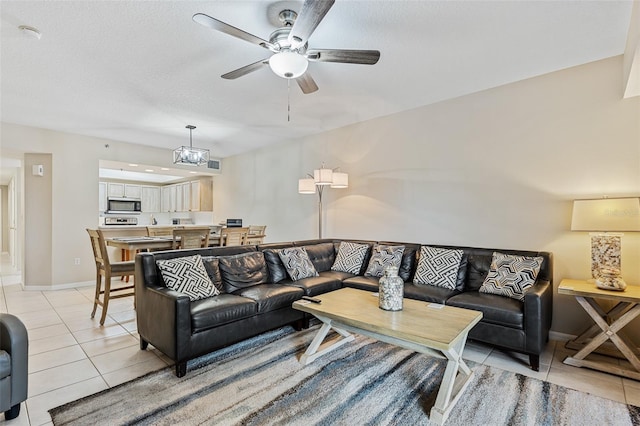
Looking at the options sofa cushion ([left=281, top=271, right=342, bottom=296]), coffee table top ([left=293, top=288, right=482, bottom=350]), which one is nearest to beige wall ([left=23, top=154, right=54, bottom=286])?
sofa cushion ([left=281, top=271, right=342, bottom=296])

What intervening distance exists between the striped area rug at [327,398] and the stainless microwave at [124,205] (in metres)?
7.01

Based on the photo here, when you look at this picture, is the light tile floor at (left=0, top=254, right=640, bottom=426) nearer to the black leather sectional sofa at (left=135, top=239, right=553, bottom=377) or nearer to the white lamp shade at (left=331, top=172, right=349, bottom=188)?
the black leather sectional sofa at (left=135, top=239, right=553, bottom=377)

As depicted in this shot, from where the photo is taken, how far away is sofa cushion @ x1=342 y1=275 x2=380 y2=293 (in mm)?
3339

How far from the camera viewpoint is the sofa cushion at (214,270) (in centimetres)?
302

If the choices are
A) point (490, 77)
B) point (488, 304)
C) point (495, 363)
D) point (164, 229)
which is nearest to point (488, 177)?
point (490, 77)

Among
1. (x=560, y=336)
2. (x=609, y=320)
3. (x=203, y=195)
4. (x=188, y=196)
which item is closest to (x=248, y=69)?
(x=609, y=320)

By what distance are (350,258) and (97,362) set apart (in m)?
2.79

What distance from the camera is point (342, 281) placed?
366cm

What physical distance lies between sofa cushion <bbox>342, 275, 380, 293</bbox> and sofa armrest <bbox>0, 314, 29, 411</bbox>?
274 cm

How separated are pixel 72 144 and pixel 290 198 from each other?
3.81 meters

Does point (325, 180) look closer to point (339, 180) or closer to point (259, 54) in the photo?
point (339, 180)

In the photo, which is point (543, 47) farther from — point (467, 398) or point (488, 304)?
point (467, 398)

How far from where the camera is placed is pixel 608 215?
246 centimetres

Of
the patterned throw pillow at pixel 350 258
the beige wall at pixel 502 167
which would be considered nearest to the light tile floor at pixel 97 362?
the beige wall at pixel 502 167
